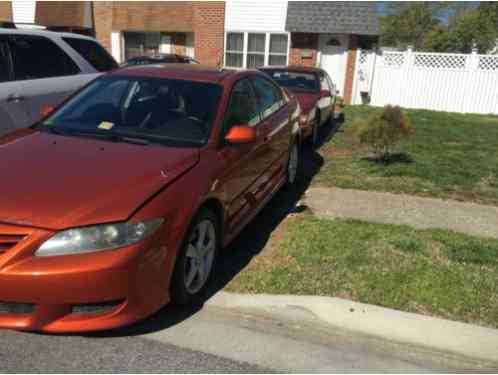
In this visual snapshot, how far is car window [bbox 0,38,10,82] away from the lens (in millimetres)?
5582

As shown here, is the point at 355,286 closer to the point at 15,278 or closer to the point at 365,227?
the point at 365,227

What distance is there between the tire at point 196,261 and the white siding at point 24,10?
942 inches

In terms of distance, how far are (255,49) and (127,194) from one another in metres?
17.1

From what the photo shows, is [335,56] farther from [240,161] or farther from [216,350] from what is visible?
[216,350]

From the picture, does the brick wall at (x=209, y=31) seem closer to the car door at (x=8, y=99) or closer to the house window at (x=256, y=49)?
the house window at (x=256, y=49)

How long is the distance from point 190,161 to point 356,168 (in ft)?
14.6

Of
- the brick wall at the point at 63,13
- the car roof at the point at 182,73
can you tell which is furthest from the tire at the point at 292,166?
the brick wall at the point at 63,13

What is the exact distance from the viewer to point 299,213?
5.41m

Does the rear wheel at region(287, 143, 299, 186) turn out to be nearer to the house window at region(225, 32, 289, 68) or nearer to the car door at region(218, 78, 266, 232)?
the car door at region(218, 78, 266, 232)

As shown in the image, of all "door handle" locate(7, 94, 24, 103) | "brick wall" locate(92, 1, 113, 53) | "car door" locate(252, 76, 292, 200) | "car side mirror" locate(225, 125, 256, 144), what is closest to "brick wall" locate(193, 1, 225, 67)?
"brick wall" locate(92, 1, 113, 53)

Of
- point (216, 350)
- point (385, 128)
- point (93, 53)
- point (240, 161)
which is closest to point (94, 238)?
point (216, 350)

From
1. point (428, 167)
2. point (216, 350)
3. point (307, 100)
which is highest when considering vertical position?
point (307, 100)

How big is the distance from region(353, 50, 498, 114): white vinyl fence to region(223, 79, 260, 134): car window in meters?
12.6

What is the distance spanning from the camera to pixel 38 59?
6055mm
